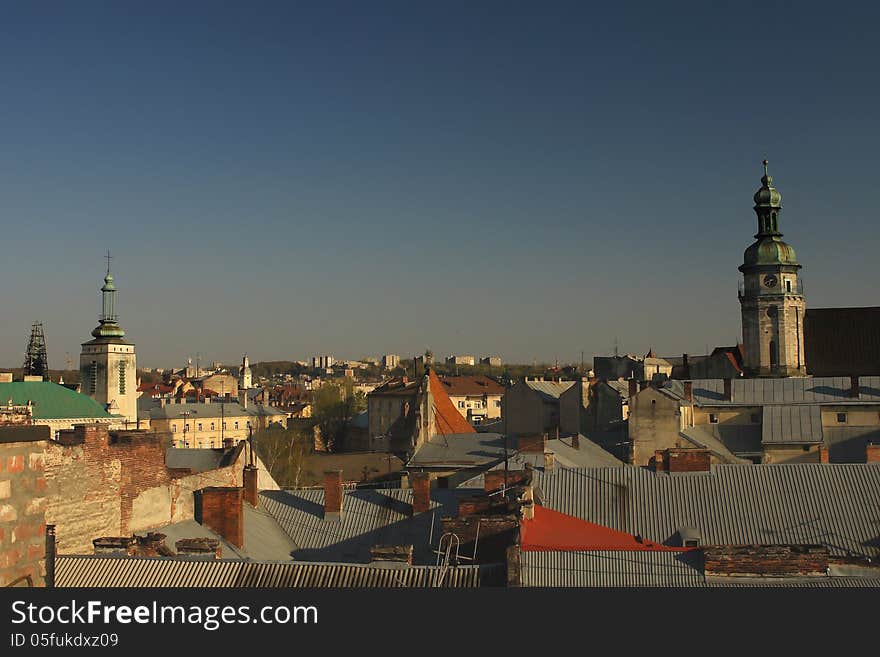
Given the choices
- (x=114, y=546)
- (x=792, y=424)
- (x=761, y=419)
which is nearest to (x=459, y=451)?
(x=761, y=419)

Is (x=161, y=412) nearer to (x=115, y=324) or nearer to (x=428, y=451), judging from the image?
(x=115, y=324)

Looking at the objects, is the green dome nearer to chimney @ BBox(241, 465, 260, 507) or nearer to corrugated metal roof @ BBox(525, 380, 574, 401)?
corrugated metal roof @ BBox(525, 380, 574, 401)

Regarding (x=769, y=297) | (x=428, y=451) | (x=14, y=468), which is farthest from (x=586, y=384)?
(x=14, y=468)

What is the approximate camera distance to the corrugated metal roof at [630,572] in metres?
16.4

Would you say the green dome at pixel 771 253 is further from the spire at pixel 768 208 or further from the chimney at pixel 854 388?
the chimney at pixel 854 388

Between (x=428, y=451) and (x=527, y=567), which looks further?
(x=428, y=451)

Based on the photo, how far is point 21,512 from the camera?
12984mm

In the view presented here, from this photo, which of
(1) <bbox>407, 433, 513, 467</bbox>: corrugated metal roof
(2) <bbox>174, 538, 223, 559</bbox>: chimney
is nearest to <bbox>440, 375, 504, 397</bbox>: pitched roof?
(1) <bbox>407, 433, 513, 467</bbox>: corrugated metal roof

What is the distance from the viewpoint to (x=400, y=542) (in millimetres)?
26312

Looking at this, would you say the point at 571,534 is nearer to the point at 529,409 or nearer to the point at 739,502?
the point at 739,502

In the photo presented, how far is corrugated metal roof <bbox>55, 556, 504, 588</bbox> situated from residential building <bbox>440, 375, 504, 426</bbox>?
112 meters

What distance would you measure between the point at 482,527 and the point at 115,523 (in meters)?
7.79

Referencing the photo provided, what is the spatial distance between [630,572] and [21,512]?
31.6 ft

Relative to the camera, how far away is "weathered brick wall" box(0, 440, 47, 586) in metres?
12.6
